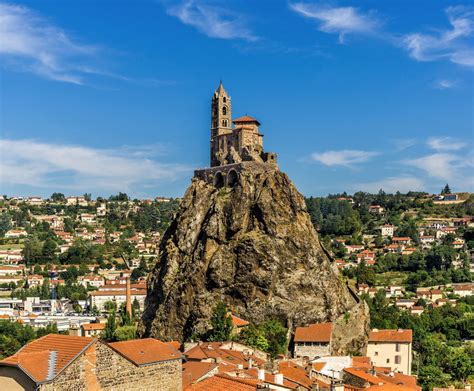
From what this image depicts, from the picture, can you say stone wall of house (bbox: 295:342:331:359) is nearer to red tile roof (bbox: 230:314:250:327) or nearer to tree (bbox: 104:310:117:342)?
red tile roof (bbox: 230:314:250:327)

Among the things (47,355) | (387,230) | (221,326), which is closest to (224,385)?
(47,355)

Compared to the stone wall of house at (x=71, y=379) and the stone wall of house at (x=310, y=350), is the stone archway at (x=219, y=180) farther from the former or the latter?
the stone wall of house at (x=71, y=379)

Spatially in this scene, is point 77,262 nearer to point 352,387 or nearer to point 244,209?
point 244,209

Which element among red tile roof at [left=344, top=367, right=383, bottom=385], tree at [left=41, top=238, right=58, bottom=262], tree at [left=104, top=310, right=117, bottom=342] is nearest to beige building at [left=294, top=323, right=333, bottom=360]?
red tile roof at [left=344, top=367, right=383, bottom=385]

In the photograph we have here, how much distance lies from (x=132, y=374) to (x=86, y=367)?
231 cm

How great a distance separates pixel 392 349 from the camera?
63.7 meters

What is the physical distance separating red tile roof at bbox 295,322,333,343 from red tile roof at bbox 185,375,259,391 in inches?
1201

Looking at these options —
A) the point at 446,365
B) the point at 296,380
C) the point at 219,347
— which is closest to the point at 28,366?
the point at 296,380

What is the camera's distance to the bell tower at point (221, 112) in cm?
Answer: 9044

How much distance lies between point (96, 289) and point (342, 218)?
78374 millimetres

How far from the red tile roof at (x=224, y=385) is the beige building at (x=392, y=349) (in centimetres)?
3348

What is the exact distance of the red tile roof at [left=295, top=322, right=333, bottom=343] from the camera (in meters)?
61.3

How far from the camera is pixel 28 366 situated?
2320cm

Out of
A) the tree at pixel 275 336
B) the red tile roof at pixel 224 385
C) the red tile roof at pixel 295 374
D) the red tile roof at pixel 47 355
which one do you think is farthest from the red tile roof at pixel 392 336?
the red tile roof at pixel 47 355
